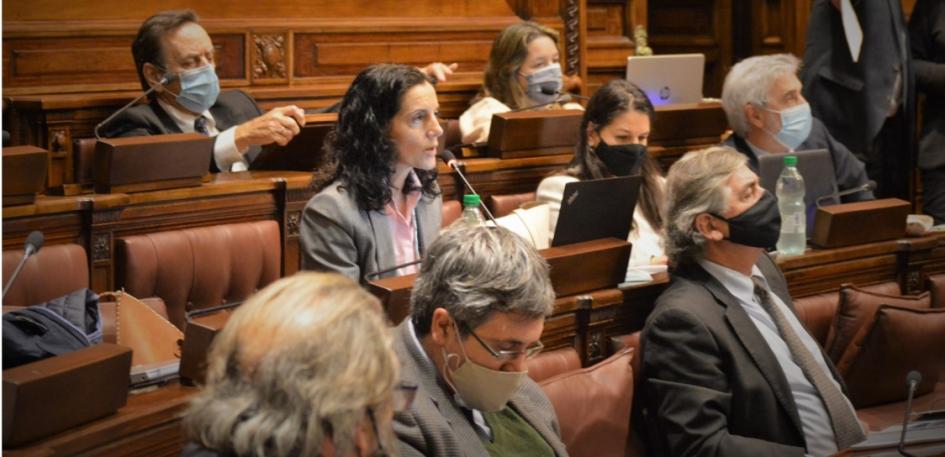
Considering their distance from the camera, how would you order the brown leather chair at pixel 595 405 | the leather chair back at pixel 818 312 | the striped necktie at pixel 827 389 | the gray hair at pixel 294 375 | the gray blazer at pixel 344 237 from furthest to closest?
the leather chair back at pixel 818 312
the gray blazer at pixel 344 237
the striped necktie at pixel 827 389
the brown leather chair at pixel 595 405
the gray hair at pixel 294 375

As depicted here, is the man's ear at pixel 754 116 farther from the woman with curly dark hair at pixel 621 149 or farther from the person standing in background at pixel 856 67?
the person standing in background at pixel 856 67

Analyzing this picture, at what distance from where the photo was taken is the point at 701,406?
2.42m

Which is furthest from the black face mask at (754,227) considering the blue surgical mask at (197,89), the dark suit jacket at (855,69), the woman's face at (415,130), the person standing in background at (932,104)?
the person standing in background at (932,104)

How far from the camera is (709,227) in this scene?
2.71 meters

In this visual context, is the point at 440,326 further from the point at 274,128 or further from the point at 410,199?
the point at 274,128

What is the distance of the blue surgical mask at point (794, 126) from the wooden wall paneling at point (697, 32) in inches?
108

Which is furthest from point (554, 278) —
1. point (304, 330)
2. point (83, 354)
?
point (304, 330)

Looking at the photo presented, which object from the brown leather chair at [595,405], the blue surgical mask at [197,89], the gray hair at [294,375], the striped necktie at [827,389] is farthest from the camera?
the blue surgical mask at [197,89]

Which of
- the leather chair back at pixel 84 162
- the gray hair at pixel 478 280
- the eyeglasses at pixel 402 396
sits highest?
the leather chair back at pixel 84 162

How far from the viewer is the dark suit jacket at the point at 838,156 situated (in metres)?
3.83

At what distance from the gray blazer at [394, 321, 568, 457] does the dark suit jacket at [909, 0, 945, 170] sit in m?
3.16

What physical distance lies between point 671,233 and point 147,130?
1.58m

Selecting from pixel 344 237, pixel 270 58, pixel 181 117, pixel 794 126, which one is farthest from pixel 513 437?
pixel 270 58

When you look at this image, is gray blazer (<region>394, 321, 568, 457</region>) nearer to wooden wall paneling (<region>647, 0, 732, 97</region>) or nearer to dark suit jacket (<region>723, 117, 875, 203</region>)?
dark suit jacket (<region>723, 117, 875, 203</region>)
